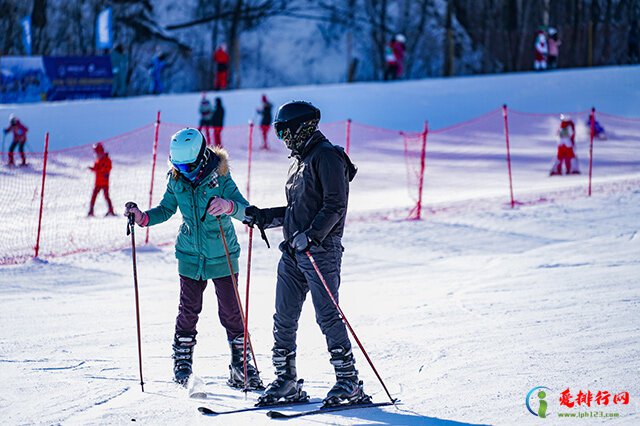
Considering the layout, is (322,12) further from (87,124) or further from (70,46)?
(87,124)

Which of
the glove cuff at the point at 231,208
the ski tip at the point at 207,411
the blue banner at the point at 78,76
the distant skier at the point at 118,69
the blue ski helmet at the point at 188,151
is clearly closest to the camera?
the ski tip at the point at 207,411

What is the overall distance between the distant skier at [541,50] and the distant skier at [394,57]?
418 cm

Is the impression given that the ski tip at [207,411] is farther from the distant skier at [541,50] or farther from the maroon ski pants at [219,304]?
the distant skier at [541,50]

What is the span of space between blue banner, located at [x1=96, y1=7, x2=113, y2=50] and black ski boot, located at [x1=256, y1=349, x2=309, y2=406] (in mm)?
→ 24047

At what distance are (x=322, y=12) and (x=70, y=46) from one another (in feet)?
30.8

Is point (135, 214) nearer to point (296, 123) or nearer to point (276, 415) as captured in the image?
point (296, 123)

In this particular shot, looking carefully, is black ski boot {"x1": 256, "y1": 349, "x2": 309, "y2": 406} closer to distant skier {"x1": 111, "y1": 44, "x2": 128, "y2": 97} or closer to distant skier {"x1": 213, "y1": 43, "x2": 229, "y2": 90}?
distant skier {"x1": 111, "y1": 44, "x2": 128, "y2": 97}

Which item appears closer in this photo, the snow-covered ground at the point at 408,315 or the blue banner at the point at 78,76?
the snow-covered ground at the point at 408,315

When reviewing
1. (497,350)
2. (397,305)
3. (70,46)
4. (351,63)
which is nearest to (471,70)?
(351,63)

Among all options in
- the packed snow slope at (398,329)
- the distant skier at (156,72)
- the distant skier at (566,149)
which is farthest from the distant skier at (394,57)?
the packed snow slope at (398,329)

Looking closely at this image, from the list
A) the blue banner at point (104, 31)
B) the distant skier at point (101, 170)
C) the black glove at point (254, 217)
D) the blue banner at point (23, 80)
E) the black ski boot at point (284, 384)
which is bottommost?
the black ski boot at point (284, 384)

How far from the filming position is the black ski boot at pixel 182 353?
6180 millimetres

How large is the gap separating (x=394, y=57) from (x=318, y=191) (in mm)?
26908

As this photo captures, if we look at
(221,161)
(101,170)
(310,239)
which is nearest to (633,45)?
Result: (101,170)
